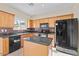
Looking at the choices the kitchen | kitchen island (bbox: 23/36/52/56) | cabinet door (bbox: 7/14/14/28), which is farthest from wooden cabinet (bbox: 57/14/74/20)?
cabinet door (bbox: 7/14/14/28)

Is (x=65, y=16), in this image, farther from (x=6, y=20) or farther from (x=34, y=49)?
(x=6, y=20)

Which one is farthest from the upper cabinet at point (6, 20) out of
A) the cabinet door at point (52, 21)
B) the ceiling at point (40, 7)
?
the cabinet door at point (52, 21)

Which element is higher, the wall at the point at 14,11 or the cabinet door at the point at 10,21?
the wall at the point at 14,11

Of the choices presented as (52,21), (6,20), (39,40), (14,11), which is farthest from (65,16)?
(6,20)

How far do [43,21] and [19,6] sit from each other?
28cm

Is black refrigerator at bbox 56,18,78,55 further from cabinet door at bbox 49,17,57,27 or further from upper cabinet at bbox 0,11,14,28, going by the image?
upper cabinet at bbox 0,11,14,28

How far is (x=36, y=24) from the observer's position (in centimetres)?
86

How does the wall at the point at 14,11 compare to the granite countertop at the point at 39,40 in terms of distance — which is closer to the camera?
the wall at the point at 14,11

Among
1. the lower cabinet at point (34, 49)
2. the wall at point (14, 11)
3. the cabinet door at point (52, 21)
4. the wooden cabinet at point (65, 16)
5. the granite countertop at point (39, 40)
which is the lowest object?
the lower cabinet at point (34, 49)

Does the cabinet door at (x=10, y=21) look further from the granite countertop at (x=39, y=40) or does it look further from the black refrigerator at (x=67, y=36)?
the black refrigerator at (x=67, y=36)

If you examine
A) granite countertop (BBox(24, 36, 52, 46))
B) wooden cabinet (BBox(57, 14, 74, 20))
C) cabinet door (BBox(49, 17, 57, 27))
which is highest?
wooden cabinet (BBox(57, 14, 74, 20))

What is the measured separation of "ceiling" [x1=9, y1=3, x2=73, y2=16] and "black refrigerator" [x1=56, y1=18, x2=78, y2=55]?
0.41ft

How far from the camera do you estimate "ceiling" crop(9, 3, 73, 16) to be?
0.73m

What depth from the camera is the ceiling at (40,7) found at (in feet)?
2.40
